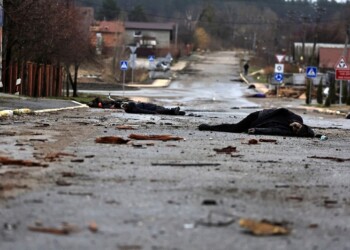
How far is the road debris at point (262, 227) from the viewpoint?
6.07 metres

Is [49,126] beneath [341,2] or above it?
beneath

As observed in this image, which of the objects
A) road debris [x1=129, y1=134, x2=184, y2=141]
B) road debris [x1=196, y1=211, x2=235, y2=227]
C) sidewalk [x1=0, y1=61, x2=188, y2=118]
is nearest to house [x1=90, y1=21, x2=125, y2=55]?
sidewalk [x1=0, y1=61, x2=188, y2=118]

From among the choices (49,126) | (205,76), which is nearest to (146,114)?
(49,126)

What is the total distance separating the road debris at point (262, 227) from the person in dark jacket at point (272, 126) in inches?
398

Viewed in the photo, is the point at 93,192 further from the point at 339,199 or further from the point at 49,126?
the point at 49,126

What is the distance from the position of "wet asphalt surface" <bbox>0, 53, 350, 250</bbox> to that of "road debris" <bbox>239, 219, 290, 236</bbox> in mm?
73

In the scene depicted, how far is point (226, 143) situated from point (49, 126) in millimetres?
4734

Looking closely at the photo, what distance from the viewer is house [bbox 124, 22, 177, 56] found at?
468ft

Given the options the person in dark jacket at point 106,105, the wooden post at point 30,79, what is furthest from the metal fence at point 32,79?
the person in dark jacket at point 106,105

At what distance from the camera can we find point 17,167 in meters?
8.99

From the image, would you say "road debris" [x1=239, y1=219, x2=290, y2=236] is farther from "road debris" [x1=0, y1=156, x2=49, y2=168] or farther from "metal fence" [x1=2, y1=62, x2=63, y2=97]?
"metal fence" [x1=2, y1=62, x2=63, y2=97]

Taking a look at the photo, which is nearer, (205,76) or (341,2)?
(205,76)

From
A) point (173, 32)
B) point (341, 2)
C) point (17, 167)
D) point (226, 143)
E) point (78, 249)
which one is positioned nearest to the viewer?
point (78, 249)

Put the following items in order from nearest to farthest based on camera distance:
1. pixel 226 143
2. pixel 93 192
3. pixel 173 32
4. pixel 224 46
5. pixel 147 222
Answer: pixel 147 222 < pixel 93 192 < pixel 226 143 < pixel 173 32 < pixel 224 46
